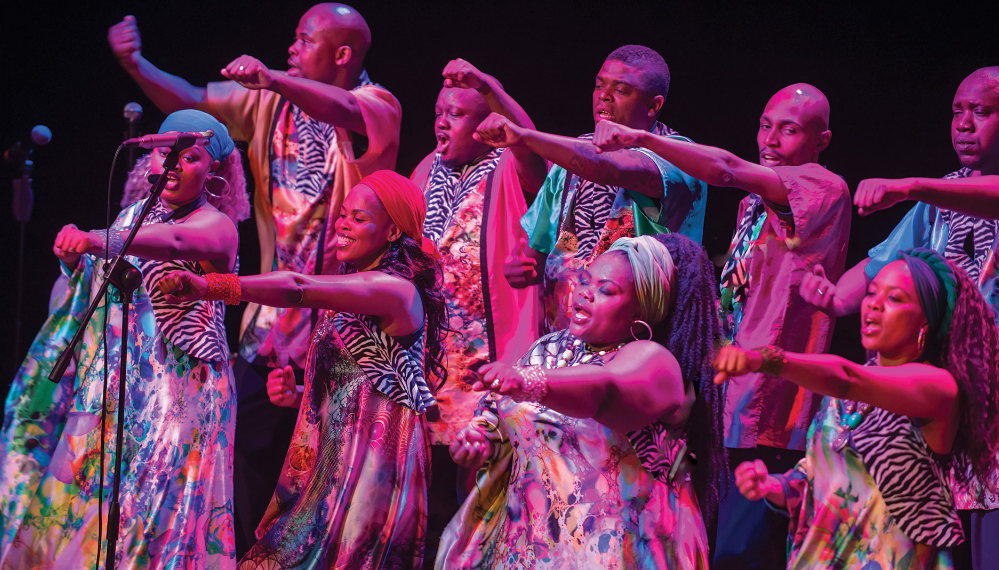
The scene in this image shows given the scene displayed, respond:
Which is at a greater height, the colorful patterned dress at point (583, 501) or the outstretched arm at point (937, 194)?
the outstretched arm at point (937, 194)

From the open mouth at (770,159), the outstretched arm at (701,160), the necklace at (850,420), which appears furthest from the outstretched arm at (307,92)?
the necklace at (850,420)

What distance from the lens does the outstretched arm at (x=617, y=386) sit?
2.44 metres

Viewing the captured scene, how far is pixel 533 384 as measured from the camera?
2.43m

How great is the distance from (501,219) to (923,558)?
2.12 metres

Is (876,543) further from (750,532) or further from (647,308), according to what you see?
(750,532)

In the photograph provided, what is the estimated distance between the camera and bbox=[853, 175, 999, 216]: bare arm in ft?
9.95

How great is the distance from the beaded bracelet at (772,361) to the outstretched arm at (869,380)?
14 millimetres

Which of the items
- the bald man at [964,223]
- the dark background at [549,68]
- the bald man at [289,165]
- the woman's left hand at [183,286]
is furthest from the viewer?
the bald man at [289,165]

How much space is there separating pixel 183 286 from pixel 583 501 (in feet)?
3.95

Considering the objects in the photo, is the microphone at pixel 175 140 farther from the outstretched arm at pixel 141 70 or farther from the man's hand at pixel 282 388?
the outstretched arm at pixel 141 70

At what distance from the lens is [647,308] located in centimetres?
Answer: 278

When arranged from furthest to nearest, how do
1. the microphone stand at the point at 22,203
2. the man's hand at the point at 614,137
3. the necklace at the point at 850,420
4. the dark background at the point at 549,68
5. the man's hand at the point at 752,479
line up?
the microphone stand at the point at 22,203, the dark background at the point at 549,68, the man's hand at the point at 614,137, the necklace at the point at 850,420, the man's hand at the point at 752,479

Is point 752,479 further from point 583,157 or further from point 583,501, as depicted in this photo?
point 583,157

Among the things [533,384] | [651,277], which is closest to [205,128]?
[651,277]
